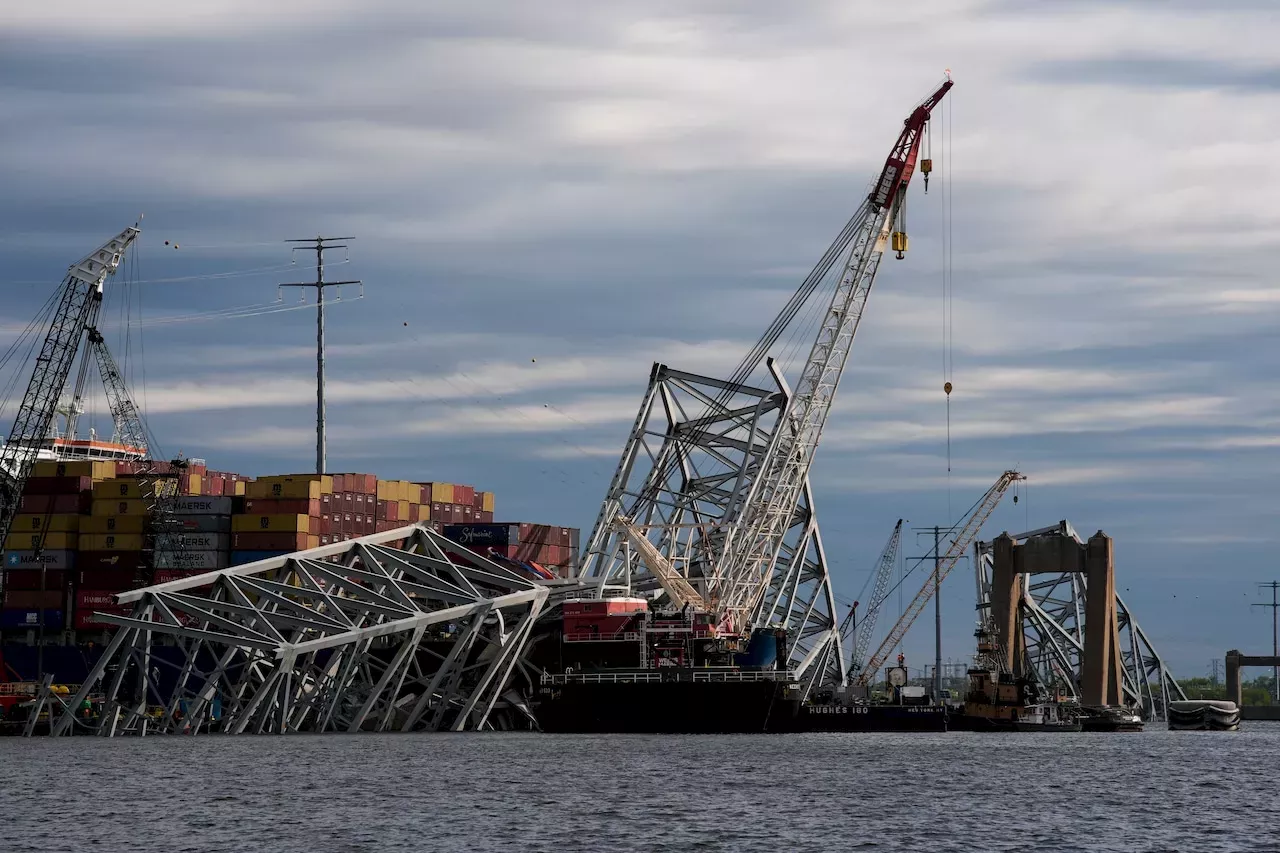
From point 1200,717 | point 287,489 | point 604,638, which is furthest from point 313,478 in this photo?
point 1200,717

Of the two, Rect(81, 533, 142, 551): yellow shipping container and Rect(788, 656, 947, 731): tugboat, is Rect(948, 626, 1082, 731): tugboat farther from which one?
Rect(81, 533, 142, 551): yellow shipping container

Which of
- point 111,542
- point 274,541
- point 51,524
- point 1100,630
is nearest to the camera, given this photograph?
point 1100,630

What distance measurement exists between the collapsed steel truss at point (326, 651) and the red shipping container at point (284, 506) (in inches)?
519

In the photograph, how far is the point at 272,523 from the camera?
490 ft

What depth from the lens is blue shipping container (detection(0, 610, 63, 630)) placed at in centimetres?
14850

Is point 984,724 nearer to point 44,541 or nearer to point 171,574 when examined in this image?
point 171,574

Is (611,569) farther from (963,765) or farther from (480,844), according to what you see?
(480,844)

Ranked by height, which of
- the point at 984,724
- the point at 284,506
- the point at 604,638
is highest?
the point at 284,506

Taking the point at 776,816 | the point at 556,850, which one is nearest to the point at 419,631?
the point at 776,816

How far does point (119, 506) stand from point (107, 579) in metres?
5.88

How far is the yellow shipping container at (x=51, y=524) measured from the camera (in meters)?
152

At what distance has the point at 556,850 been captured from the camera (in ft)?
190

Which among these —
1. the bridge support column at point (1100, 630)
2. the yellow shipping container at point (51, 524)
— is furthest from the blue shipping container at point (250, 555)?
the bridge support column at point (1100, 630)

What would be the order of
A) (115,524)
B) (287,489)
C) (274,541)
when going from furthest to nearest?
(115,524) < (287,489) < (274,541)
